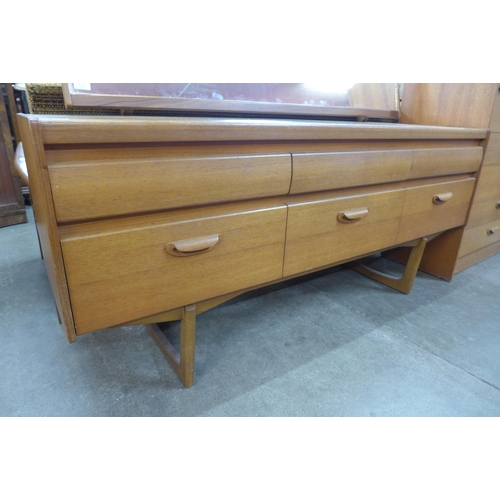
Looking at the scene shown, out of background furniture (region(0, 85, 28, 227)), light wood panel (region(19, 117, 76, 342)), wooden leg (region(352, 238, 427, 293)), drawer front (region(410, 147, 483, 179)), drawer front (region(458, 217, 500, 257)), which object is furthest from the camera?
background furniture (region(0, 85, 28, 227))

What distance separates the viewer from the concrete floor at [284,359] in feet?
2.73

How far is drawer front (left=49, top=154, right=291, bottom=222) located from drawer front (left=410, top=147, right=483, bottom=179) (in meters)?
0.54

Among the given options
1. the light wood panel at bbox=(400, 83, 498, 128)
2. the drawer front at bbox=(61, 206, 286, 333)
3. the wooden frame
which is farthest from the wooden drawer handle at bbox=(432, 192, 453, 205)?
the drawer front at bbox=(61, 206, 286, 333)

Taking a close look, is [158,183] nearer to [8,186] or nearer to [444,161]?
[444,161]

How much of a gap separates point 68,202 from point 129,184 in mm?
99

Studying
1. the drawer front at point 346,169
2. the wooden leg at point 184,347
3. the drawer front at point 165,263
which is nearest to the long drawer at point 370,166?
the drawer front at point 346,169

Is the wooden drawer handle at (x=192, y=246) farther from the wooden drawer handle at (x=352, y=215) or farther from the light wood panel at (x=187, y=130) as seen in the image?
the wooden drawer handle at (x=352, y=215)

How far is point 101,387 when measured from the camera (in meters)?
0.88

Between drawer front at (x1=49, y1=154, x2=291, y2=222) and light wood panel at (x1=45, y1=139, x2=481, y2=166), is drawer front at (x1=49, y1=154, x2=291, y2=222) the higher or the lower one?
the lower one

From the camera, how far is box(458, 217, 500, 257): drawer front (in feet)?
4.88

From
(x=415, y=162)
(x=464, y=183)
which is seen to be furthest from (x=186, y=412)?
(x=464, y=183)

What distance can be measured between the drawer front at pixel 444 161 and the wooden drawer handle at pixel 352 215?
0.25m

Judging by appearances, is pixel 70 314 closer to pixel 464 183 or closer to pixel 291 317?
pixel 291 317

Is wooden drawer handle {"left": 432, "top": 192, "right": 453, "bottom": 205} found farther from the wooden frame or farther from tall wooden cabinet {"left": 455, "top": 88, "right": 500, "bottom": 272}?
the wooden frame
